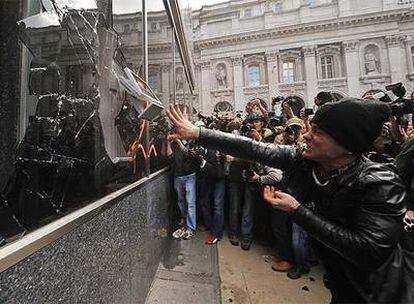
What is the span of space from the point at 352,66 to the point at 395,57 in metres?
4.15

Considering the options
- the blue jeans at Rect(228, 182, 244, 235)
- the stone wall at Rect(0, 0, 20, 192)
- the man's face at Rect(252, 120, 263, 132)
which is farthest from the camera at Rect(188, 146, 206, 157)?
the stone wall at Rect(0, 0, 20, 192)

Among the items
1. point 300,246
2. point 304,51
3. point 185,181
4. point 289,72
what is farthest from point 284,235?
point 304,51

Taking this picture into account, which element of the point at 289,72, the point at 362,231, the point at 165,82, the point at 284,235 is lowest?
the point at 284,235

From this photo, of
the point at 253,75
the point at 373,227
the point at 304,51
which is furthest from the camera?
the point at 253,75

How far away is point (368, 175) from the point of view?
1.24 metres

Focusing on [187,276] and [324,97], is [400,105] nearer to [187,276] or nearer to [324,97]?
[324,97]

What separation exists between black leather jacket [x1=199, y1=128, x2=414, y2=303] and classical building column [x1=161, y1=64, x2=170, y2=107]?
103 inches

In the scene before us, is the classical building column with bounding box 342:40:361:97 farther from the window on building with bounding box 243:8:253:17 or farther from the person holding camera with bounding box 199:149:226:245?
the person holding camera with bounding box 199:149:226:245

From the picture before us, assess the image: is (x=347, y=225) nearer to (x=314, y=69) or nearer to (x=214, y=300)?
(x=214, y=300)

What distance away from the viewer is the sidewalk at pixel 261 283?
119 inches

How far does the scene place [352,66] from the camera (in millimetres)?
29000

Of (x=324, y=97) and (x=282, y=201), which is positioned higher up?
(x=324, y=97)

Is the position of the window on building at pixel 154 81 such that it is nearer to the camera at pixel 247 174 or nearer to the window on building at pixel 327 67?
the camera at pixel 247 174

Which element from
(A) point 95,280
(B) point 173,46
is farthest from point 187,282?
(B) point 173,46
